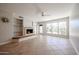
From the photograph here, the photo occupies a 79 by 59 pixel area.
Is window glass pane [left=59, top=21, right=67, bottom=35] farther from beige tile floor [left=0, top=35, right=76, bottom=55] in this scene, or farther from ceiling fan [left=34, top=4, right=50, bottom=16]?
ceiling fan [left=34, top=4, right=50, bottom=16]

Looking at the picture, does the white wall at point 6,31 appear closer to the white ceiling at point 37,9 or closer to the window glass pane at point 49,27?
the white ceiling at point 37,9

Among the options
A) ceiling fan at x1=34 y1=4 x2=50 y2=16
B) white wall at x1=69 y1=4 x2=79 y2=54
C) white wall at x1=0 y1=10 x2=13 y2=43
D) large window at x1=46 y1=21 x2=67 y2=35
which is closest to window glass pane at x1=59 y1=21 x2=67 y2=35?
large window at x1=46 y1=21 x2=67 y2=35

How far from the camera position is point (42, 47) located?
2.54m

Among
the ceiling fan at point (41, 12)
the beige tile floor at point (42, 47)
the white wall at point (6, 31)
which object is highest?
the ceiling fan at point (41, 12)

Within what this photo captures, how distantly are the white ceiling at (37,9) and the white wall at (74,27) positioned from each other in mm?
122

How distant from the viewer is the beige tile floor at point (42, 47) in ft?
8.22

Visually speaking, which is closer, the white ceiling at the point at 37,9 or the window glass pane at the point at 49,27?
the white ceiling at the point at 37,9

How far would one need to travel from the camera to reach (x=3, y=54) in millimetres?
2545

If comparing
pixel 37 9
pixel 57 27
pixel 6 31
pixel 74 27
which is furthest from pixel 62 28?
pixel 6 31

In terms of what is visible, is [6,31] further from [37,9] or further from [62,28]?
[62,28]

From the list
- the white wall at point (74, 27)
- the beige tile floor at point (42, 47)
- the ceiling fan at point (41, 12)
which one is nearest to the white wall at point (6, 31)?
the beige tile floor at point (42, 47)

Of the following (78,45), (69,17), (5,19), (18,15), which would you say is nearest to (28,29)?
(18,15)

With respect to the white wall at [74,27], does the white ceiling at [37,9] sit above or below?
above

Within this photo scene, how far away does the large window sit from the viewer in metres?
2.59
